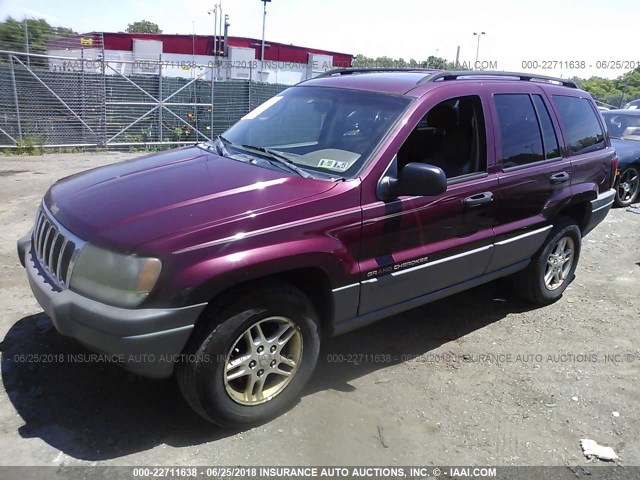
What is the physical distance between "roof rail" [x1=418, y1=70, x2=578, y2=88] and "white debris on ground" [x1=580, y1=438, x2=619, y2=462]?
256cm

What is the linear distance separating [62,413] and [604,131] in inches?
214

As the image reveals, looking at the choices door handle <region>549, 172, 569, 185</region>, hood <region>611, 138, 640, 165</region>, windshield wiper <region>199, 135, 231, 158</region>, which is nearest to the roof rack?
door handle <region>549, 172, 569, 185</region>

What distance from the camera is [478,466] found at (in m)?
3.03

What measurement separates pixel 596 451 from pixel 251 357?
2.07 metres

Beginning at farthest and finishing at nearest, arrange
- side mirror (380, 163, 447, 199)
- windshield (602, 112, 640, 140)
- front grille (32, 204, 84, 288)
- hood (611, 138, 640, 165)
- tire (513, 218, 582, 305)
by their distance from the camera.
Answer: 1. windshield (602, 112, 640, 140)
2. hood (611, 138, 640, 165)
3. tire (513, 218, 582, 305)
4. side mirror (380, 163, 447, 199)
5. front grille (32, 204, 84, 288)

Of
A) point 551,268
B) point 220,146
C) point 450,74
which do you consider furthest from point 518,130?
point 220,146

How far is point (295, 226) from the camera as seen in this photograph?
3.05 meters

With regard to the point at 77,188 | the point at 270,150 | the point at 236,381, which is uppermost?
the point at 270,150

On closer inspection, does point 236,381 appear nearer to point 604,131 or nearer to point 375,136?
point 375,136

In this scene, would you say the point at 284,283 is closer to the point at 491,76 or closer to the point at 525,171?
the point at 525,171

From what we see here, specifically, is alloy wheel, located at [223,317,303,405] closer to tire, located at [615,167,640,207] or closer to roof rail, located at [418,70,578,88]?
roof rail, located at [418,70,578,88]

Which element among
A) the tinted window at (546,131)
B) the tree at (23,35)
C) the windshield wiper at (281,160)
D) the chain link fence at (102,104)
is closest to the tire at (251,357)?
the windshield wiper at (281,160)

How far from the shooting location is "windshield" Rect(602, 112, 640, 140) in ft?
35.0

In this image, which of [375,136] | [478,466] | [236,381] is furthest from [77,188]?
[478,466]
